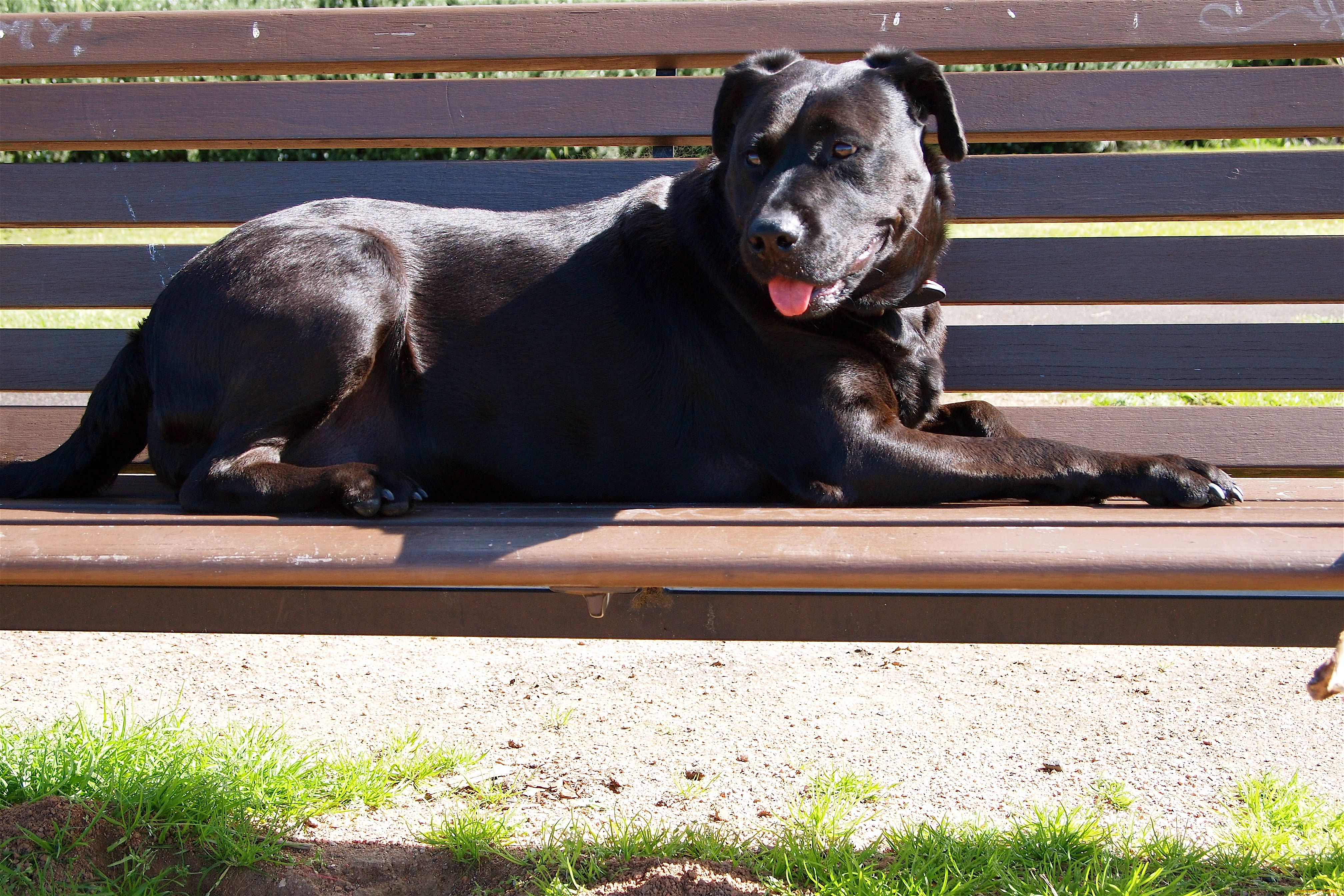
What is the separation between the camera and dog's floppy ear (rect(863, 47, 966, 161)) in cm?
234

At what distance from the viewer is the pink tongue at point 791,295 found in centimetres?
213

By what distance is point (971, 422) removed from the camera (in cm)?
266

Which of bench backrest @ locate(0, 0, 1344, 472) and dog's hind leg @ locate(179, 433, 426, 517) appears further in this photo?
bench backrest @ locate(0, 0, 1344, 472)

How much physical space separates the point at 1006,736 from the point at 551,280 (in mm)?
1656

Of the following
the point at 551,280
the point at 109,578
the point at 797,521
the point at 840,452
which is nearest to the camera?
the point at 109,578

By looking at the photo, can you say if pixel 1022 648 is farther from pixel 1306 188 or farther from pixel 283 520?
pixel 283 520

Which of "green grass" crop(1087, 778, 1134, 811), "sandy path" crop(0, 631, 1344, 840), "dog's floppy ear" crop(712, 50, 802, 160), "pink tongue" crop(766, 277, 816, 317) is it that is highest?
"dog's floppy ear" crop(712, 50, 802, 160)

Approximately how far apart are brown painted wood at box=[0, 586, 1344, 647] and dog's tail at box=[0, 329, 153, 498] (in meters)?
0.63

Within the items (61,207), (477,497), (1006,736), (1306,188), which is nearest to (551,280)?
(477,497)

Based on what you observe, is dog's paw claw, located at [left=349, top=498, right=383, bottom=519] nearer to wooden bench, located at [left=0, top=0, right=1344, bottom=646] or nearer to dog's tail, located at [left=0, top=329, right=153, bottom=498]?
wooden bench, located at [left=0, top=0, right=1344, bottom=646]

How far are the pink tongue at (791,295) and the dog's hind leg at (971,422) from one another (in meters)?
0.62

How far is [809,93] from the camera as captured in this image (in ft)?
7.54

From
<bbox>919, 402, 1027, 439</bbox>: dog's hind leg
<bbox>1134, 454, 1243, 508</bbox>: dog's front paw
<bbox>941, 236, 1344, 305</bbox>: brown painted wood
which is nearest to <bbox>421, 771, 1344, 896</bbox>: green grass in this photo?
<bbox>1134, 454, 1243, 508</bbox>: dog's front paw

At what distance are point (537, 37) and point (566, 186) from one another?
14.9 inches
